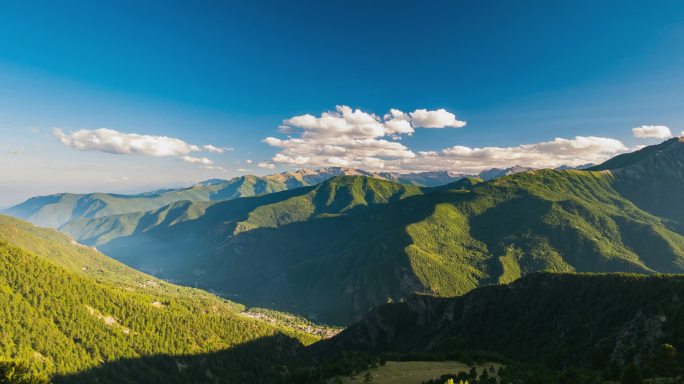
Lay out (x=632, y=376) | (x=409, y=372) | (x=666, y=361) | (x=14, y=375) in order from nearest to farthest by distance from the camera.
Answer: (x=632, y=376), (x=666, y=361), (x=14, y=375), (x=409, y=372)

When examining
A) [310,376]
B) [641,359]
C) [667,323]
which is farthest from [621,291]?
[310,376]

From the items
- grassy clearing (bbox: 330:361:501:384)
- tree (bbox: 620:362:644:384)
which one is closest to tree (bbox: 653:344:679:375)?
tree (bbox: 620:362:644:384)

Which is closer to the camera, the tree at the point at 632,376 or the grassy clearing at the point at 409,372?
the tree at the point at 632,376

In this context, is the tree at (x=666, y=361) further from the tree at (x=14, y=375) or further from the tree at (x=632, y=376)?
the tree at (x=14, y=375)

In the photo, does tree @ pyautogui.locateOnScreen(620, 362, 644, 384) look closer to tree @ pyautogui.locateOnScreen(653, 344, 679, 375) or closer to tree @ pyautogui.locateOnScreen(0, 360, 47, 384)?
tree @ pyautogui.locateOnScreen(653, 344, 679, 375)

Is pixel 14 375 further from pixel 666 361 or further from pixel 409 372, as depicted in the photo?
pixel 666 361

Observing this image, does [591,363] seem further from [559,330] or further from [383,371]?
[383,371]

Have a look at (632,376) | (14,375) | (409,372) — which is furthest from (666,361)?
(14,375)

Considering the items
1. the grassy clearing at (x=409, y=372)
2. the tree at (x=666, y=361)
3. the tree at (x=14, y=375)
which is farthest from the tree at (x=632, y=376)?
the tree at (x=14, y=375)

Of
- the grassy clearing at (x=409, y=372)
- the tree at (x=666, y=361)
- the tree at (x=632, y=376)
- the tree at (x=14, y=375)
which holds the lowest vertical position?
the grassy clearing at (x=409, y=372)
